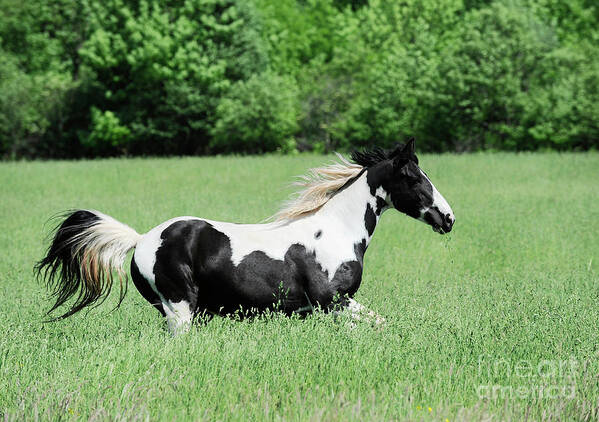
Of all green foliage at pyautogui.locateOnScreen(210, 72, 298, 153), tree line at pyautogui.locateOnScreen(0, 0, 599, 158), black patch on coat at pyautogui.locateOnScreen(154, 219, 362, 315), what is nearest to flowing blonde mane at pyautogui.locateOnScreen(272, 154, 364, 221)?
black patch on coat at pyautogui.locateOnScreen(154, 219, 362, 315)

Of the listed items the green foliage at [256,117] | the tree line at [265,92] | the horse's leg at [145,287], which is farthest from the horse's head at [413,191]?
the tree line at [265,92]

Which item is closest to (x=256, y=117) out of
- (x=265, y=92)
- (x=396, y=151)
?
(x=265, y=92)

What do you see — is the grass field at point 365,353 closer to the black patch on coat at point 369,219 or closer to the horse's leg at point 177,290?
the horse's leg at point 177,290

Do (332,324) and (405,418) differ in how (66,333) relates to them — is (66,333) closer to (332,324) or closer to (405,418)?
(332,324)

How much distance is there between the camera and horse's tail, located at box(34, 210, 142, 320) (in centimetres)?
588

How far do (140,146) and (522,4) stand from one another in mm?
26965

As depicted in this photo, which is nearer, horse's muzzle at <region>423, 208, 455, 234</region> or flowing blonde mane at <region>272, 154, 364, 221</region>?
horse's muzzle at <region>423, 208, 455, 234</region>

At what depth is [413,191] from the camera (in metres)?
6.15

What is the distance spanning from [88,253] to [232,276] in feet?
4.10

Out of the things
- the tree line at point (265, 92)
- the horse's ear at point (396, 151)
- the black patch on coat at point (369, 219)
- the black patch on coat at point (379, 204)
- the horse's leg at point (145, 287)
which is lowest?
the horse's leg at point (145, 287)

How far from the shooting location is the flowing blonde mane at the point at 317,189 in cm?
628

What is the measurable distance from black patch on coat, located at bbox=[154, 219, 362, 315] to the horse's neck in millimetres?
363

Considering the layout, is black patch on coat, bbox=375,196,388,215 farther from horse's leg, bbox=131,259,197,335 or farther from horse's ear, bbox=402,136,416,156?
horse's leg, bbox=131,259,197,335

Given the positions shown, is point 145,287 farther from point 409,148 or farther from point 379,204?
point 409,148
